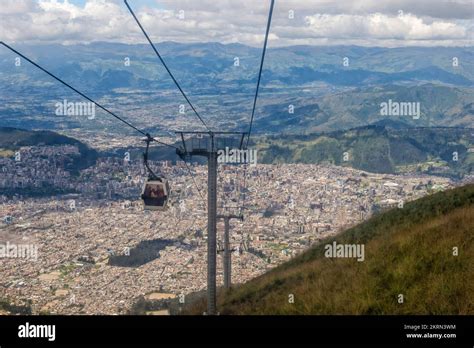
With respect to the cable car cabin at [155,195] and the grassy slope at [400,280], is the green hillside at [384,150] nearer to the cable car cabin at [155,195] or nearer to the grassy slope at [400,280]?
the cable car cabin at [155,195]

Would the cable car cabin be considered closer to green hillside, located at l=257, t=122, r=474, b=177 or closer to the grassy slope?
the grassy slope

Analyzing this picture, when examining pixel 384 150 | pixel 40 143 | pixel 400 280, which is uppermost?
pixel 40 143

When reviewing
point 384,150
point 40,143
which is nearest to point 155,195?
point 40,143

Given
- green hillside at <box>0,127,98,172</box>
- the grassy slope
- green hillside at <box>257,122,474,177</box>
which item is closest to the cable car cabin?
the grassy slope

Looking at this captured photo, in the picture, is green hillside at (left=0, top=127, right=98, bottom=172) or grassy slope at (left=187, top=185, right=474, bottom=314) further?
green hillside at (left=0, top=127, right=98, bottom=172)

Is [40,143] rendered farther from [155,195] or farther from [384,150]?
[155,195]

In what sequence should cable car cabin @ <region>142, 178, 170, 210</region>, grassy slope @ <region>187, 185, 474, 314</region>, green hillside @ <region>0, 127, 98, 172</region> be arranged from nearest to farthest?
grassy slope @ <region>187, 185, 474, 314</region> < cable car cabin @ <region>142, 178, 170, 210</region> < green hillside @ <region>0, 127, 98, 172</region>

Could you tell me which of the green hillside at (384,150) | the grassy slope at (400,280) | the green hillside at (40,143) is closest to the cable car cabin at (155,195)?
the grassy slope at (400,280)

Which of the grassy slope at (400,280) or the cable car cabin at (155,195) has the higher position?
the cable car cabin at (155,195)

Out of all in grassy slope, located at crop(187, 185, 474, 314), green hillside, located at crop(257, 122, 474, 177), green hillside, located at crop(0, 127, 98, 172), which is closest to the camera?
grassy slope, located at crop(187, 185, 474, 314)
